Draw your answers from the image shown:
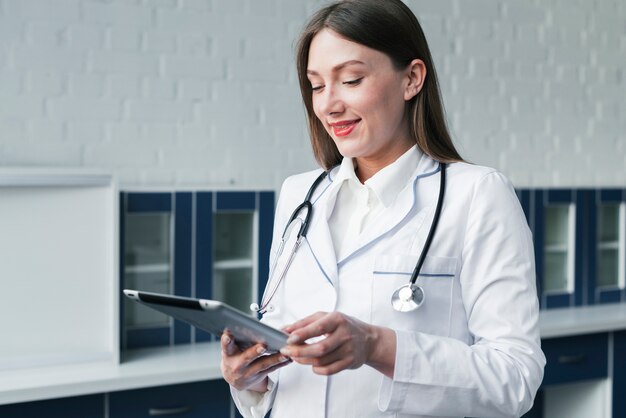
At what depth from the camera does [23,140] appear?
327 cm

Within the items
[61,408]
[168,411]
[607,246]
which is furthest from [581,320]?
[61,408]

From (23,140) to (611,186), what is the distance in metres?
3.06

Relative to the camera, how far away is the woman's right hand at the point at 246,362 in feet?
4.52

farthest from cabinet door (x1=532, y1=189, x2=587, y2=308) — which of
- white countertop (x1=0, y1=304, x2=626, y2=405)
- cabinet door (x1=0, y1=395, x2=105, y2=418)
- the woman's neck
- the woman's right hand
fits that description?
the woman's right hand

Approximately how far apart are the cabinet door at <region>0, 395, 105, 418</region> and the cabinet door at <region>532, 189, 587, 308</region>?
2337 millimetres

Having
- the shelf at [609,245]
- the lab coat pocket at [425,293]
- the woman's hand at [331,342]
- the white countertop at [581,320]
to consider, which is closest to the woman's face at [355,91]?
the lab coat pocket at [425,293]

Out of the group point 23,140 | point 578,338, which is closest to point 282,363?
point 23,140

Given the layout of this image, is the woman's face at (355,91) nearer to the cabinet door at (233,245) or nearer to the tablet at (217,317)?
the tablet at (217,317)

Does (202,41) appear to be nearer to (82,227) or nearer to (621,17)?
(82,227)

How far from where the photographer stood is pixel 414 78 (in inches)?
59.5

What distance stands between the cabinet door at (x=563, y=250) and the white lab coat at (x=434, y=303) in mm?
2906

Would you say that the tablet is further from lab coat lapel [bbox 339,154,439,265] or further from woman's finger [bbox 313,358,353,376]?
lab coat lapel [bbox 339,154,439,265]

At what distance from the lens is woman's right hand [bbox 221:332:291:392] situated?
1377 millimetres

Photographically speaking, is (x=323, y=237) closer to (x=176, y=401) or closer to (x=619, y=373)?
(x=176, y=401)
